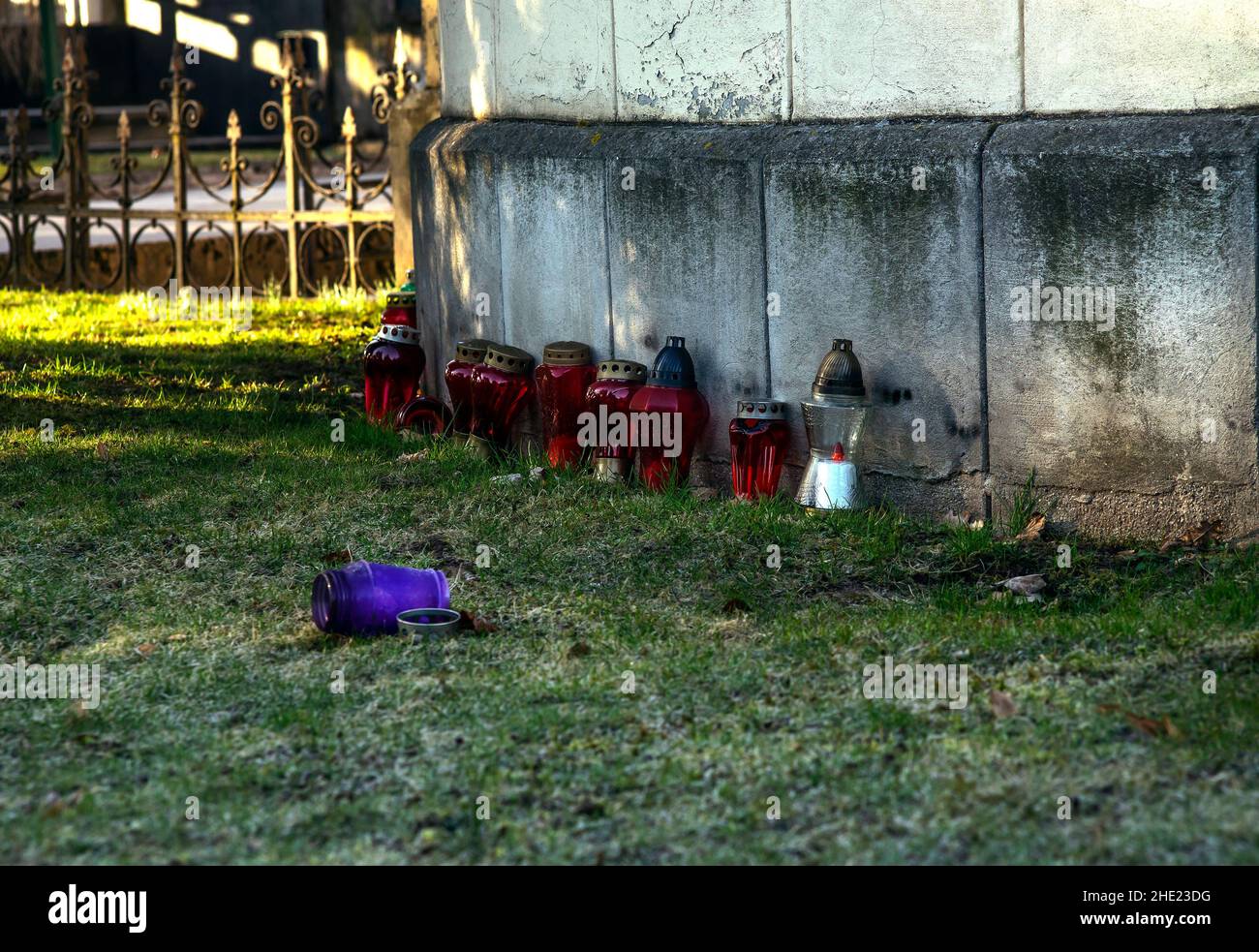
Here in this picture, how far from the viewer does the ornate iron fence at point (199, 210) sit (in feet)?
36.0

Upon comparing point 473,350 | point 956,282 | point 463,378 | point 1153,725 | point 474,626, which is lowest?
point 1153,725

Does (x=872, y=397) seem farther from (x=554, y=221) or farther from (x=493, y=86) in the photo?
(x=493, y=86)

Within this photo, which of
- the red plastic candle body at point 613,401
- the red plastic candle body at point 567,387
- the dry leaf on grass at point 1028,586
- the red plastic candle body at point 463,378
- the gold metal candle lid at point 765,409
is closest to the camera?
the dry leaf on grass at point 1028,586

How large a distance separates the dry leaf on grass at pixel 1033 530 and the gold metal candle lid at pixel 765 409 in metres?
1.00

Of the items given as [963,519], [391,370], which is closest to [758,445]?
[963,519]

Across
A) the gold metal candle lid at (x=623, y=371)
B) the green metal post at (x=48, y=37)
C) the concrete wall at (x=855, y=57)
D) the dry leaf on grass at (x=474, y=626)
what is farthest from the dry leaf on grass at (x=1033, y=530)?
the green metal post at (x=48, y=37)

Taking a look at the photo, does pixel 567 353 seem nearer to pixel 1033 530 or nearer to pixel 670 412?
pixel 670 412

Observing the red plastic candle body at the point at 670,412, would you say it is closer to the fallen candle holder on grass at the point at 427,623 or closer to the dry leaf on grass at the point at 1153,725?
the fallen candle holder on grass at the point at 427,623

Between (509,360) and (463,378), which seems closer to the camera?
(509,360)

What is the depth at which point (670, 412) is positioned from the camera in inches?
238

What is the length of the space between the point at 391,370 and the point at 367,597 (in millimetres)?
2976

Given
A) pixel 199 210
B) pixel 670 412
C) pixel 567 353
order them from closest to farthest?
pixel 670 412 → pixel 567 353 → pixel 199 210

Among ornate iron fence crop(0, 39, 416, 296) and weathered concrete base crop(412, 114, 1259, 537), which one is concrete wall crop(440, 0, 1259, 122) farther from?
ornate iron fence crop(0, 39, 416, 296)
